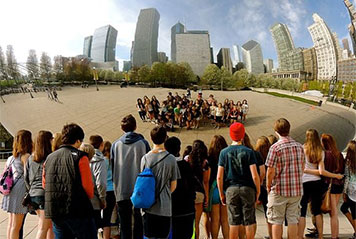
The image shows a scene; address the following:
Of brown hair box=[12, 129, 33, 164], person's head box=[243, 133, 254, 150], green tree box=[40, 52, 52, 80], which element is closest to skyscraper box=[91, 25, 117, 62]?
green tree box=[40, 52, 52, 80]

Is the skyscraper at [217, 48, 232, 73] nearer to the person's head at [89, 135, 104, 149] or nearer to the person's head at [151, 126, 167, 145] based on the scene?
the person's head at [151, 126, 167, 145]

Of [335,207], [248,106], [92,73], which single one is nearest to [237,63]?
[248,106]

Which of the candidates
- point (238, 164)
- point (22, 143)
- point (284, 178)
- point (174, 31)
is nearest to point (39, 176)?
point (22, 143)

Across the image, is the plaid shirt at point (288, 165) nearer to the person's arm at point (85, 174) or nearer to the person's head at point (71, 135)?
the person's arm at point (85, 174)

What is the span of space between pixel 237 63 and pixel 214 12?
0.93 metres

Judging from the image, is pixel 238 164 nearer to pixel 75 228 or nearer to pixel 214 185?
pixel 214 185

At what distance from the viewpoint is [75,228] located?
9.09 ft

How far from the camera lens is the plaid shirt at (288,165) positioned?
343cm

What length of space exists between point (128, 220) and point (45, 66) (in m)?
3.20

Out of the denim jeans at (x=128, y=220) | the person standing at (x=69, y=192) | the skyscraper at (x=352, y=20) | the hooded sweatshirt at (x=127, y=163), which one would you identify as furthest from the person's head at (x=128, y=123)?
the skyscraper at (x=352, y=20)

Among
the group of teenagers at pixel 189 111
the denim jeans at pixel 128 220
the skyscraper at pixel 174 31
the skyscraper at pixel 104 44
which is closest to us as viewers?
the denim jeans at pixel 128 220

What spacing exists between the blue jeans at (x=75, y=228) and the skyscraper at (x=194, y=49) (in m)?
2.72

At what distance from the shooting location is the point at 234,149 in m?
3.40

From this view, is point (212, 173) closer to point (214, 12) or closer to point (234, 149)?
point (234, 149)
